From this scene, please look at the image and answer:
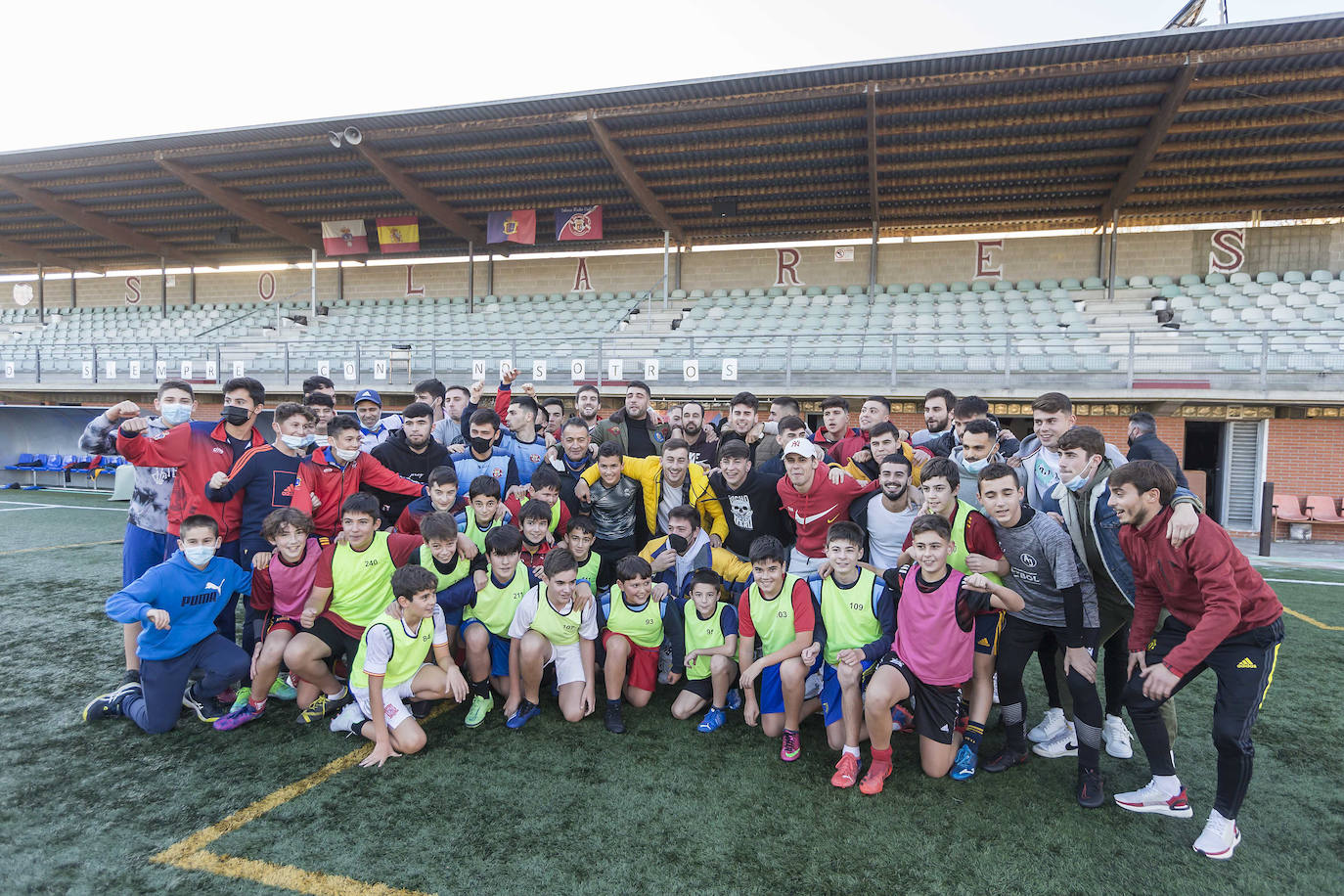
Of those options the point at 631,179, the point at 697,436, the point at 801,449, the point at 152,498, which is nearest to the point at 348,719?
the point at 152,498

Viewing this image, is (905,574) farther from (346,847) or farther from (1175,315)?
(1175,315)

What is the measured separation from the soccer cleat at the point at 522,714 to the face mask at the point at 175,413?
2.67 metres

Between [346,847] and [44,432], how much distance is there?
18.7m

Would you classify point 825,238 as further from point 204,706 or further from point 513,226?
point 204,706

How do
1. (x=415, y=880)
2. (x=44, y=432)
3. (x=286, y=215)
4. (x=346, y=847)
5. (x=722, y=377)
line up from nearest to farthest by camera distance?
(x=415, y=880) < (x=346, y=847) < (x=722, y=377) < (x=44, y=432) < (x=286, y=215)

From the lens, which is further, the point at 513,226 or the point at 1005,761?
the point at 513,226

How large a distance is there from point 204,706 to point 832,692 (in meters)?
3.44

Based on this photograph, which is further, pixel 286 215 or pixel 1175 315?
pixel 286 215

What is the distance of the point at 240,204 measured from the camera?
58.4 feet

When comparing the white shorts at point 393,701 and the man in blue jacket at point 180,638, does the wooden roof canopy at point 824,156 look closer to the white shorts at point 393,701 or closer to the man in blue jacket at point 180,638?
the man in blue jacket at point 180,638

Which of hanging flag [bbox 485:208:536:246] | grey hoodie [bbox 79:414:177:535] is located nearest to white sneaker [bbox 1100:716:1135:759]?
grey hoodie [bbox 79:414:177:535]

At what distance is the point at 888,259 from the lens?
17.5 m

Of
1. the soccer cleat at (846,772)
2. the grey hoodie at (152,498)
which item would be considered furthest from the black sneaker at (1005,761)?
the grey hoodie at (152,498)

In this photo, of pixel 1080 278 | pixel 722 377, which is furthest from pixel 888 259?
pixel 722 377
